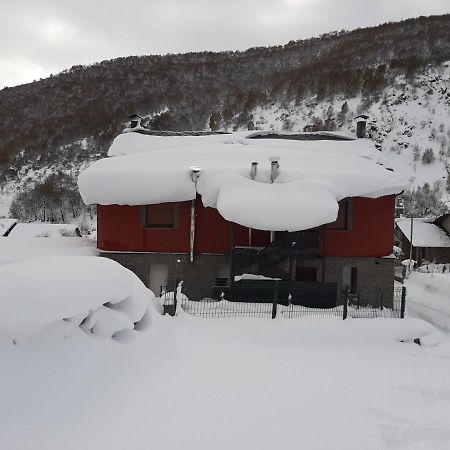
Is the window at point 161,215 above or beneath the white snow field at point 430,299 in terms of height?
above

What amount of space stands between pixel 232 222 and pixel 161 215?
10.8 ft

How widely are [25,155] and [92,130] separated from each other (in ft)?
43.5

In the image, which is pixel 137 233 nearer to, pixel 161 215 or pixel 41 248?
pixel 161 215

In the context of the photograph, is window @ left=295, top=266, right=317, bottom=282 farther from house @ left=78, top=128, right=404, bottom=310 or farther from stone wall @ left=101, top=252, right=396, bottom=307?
stone wall @ left=101, top=252, right=396, bottom=307

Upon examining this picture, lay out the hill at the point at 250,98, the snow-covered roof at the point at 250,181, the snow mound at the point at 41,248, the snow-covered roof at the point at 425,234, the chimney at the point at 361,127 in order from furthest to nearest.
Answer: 1. the hill at the point at 250,98
2. the snow-covered roof at the point at 425,234
3. the chimney at the point at 361,127
4. the snow mound at the point at 41,248
5. the snow-covered roof at the point at 250,181

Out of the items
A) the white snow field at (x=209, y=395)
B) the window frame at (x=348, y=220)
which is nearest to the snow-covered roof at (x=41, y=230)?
the window frame at (x=348, y=220)

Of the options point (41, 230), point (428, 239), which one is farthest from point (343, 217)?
point (41, 230)

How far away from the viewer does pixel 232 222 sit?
48.4 ft

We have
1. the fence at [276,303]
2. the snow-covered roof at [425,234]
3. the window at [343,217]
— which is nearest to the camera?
the fence at [276,303]

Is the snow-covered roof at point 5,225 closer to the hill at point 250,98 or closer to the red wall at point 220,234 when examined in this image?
the red wall at point 220,234

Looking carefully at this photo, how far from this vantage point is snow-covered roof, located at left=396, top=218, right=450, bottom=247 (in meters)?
36.7

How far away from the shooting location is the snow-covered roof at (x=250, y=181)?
13.5 meters

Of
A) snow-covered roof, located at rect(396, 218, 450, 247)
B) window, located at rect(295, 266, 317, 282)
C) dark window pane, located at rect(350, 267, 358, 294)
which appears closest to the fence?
dark window pane, located at rect(350, 267, 358, 294)

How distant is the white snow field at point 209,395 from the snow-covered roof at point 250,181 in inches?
198
